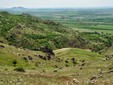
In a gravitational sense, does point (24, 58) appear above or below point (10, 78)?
below

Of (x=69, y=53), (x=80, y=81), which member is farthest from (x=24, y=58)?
(x=69, y=53)

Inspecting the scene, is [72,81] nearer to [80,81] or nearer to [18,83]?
[80,81]

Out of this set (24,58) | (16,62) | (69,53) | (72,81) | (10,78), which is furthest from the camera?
(69,53)

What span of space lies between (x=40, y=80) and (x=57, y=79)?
273 cm

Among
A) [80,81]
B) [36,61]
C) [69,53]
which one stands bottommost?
[69,53]

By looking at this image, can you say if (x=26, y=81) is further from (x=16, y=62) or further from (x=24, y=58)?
(x=24, y=58)

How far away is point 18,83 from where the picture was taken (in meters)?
34.5

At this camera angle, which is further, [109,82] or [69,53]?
[69,53]

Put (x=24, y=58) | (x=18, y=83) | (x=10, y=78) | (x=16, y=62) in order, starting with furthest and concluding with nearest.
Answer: (x=24, y=58), (x=16, y=62), (x=10, y=78), (x=18, y=83)

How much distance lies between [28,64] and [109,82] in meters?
49.9

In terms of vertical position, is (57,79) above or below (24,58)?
above

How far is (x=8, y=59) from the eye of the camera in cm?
8469

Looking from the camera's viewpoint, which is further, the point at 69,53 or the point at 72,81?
the point at 69,53

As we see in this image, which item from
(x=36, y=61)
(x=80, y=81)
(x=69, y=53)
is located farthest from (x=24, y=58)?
(x=69, y=53)
